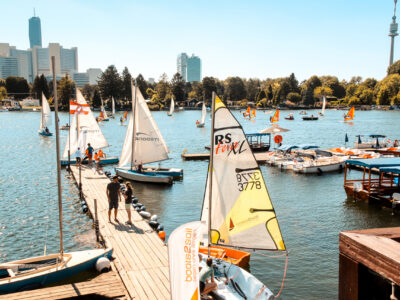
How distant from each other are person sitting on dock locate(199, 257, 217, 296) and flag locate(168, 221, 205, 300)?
473 centimetres

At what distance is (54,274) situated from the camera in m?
12.5

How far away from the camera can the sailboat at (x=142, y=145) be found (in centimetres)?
2919

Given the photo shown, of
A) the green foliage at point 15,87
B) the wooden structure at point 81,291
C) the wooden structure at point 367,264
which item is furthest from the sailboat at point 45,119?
the green foliage at point 15,87

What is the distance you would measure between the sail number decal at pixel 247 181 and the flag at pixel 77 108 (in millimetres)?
25430

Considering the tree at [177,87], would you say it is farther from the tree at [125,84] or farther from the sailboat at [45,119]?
the sailboat at [45,119]

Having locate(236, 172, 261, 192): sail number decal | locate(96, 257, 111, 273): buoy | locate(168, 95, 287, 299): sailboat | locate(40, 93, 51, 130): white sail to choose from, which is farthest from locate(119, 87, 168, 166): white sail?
locate(40, 93, 51, 130): white sail

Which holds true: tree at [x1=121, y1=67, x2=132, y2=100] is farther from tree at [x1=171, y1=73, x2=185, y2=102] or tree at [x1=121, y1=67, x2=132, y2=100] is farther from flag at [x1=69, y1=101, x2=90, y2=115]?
flag at [x1=69, y1=101, x2=90, y2=115]

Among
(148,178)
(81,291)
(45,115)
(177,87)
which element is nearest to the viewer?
(81,291)

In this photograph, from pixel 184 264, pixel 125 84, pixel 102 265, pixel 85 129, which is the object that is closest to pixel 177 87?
pixel 125 84

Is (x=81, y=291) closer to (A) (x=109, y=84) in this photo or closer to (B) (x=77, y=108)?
(B) (x=77, y=108)

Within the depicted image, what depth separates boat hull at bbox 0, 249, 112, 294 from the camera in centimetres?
1177

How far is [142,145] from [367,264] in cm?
2789

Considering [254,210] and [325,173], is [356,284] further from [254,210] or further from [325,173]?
[325,173]

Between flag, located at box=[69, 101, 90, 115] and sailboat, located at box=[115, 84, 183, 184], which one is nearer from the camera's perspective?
sailboat, located at box=[115, 84, 183, 184]
